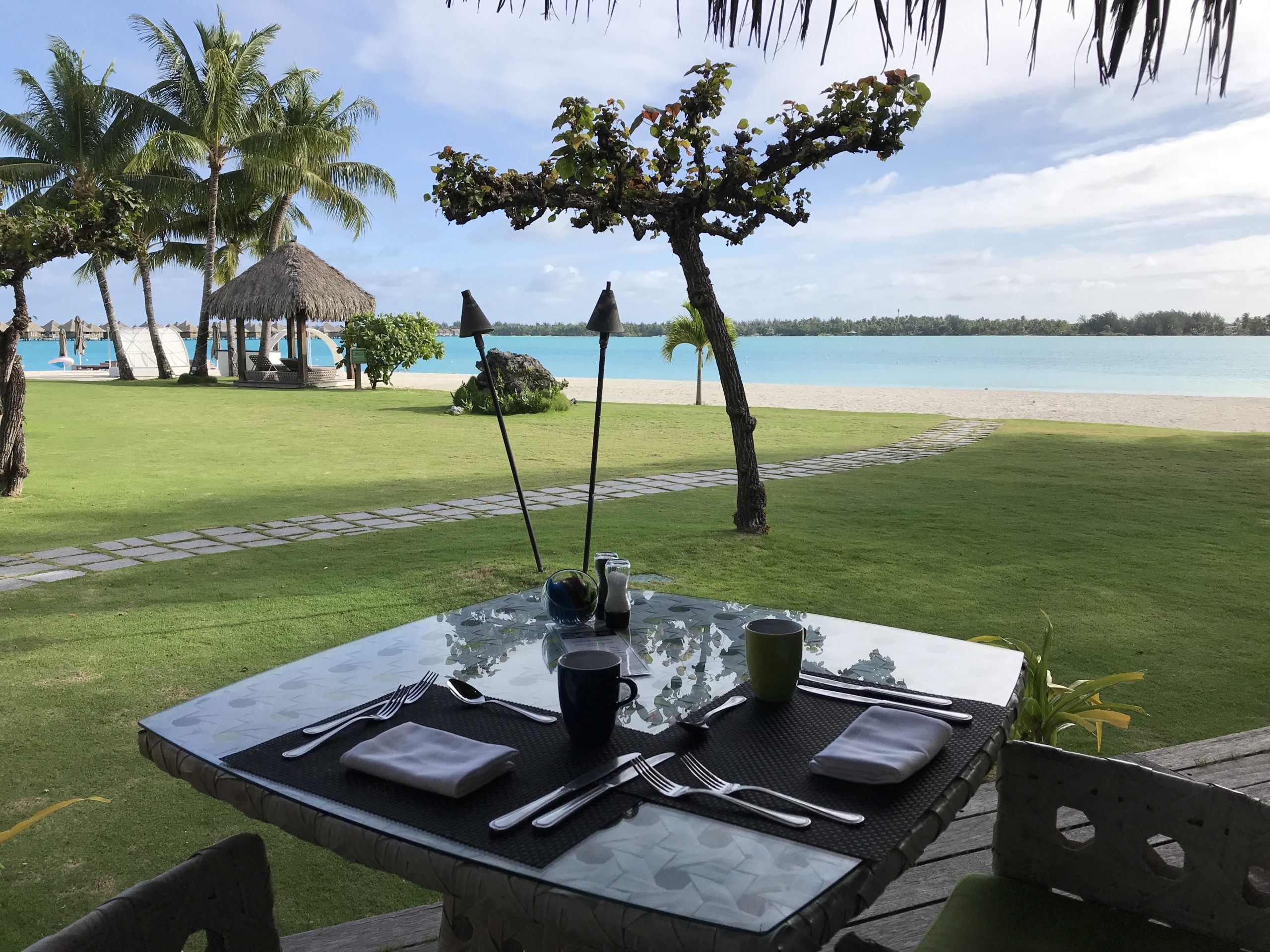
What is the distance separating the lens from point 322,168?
22156 millimetres

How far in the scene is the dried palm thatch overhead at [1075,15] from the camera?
1543mm

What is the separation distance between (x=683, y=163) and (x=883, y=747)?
465 centimetres

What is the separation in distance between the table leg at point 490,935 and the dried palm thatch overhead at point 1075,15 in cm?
151

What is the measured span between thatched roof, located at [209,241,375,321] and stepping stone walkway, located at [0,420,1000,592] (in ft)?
44.9

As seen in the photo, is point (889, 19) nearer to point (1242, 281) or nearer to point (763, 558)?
point (763, 558)

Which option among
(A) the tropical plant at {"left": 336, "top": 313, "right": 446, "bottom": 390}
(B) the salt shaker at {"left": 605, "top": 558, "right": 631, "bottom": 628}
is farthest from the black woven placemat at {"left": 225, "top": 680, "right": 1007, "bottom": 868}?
(A) the tropical plant at {"left": 336, "top": 313, "right": 446, "bottom": 390}

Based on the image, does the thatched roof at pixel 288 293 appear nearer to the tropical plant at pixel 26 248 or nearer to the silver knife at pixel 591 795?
the tropical plant at pixel 26 248

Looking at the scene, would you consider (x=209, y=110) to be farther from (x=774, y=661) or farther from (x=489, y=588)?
(x=774, y=661)

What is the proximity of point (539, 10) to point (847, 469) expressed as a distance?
23.6 feet

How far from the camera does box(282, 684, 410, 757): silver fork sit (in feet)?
4.09

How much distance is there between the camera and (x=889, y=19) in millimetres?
1665

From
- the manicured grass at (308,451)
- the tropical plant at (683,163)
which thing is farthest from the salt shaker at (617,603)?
the manicured grass at (308,451)

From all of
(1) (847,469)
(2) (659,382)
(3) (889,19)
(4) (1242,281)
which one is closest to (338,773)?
(3) (889,19)

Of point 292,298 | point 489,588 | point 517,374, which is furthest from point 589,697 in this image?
point 292,298
